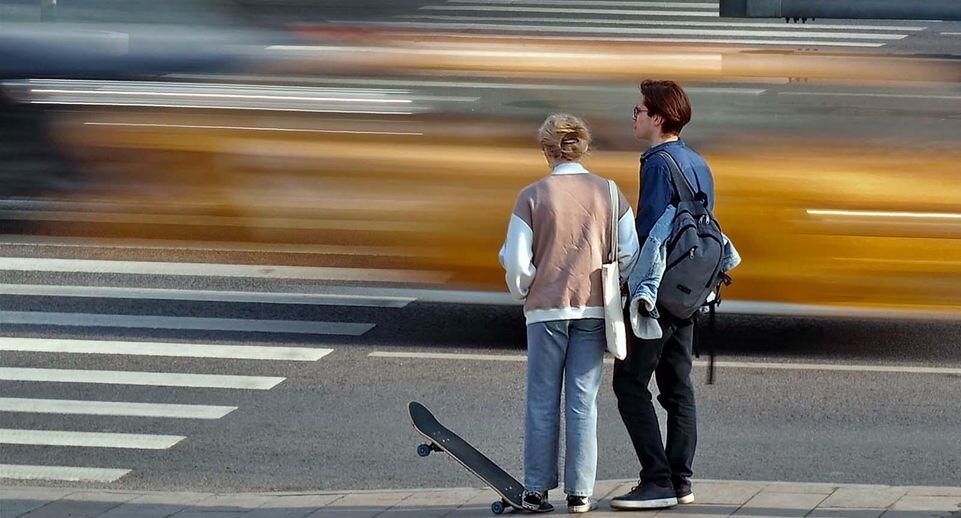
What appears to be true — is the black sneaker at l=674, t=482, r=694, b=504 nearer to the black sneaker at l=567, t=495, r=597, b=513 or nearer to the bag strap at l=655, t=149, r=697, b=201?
the black sneaker at l=567, t=495, r=597, b=513

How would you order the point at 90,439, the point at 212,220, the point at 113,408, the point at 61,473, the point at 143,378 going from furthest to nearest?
the point at 212,220 → the point at 143,378 → the point at 113,408 → the point at 90,439 → the point at 61,473

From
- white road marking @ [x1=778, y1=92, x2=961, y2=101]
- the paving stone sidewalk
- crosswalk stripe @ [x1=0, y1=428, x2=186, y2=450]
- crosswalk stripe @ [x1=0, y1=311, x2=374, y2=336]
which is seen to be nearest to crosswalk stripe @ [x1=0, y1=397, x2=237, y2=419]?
crosswalk stripe @ [x1=0, y1=428, x2=186, y2=450]

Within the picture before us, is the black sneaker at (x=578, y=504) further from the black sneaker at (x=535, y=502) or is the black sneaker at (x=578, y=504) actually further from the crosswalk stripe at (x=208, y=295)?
the crosswalk stripe at (x=208, y=295)

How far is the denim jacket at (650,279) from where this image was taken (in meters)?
6.54

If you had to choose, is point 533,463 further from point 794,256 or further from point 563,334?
point 794,256

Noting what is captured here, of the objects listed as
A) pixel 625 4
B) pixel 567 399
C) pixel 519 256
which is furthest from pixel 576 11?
pixel 567 399

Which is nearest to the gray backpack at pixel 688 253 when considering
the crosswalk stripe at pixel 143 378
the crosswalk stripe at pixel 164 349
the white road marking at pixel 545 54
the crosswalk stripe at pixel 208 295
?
the white road marking at pixel 545 54

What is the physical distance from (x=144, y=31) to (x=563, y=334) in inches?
243

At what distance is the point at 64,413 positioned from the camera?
8.99 m

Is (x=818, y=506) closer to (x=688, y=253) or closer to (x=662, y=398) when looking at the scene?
(x=662, y=398)

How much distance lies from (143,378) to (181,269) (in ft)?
10.1

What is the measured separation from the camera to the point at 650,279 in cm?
656

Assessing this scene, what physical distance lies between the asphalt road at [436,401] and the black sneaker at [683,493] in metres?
0.90

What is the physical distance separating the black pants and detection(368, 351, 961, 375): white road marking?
3.03 m
